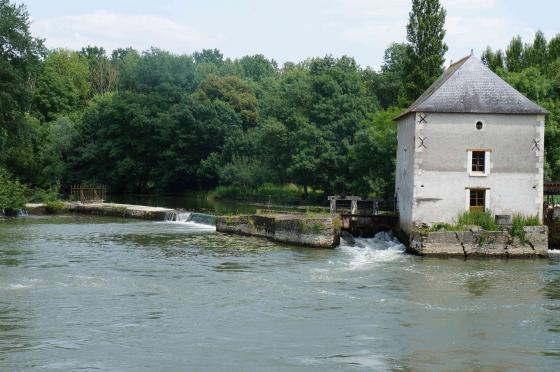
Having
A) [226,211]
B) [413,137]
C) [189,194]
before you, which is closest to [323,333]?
[413,137]

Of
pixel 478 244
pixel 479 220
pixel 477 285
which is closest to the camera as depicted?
pixel 477 285

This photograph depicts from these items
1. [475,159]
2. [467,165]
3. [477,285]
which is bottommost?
[477,285]

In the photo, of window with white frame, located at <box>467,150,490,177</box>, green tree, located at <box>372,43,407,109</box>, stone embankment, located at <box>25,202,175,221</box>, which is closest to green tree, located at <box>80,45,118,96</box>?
green tree, located at <box>372,43,407,109</box>

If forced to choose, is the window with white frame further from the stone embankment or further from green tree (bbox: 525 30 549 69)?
green tree (bbox: 525 30 549 69)

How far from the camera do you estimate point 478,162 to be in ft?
96.2

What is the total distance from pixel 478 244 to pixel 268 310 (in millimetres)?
12433

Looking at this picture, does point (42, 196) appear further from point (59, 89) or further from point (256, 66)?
point (256, 66)

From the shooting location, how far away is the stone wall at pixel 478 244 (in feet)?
89.8

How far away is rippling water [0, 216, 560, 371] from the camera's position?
13875 mm

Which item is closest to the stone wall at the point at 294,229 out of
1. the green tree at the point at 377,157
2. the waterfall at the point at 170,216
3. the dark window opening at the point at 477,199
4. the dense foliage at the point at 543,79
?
the dark window opening at the point at 477,199

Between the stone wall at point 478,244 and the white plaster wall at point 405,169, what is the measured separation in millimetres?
2055

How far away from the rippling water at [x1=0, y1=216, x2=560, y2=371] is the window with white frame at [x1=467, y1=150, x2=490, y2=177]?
4.07 metres

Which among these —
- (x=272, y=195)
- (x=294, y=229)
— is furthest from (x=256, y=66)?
Result: (x=294, y=229)

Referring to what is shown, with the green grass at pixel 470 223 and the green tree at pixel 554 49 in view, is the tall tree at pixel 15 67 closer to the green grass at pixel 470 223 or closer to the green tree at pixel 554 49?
the green grass at pixel 470 223
